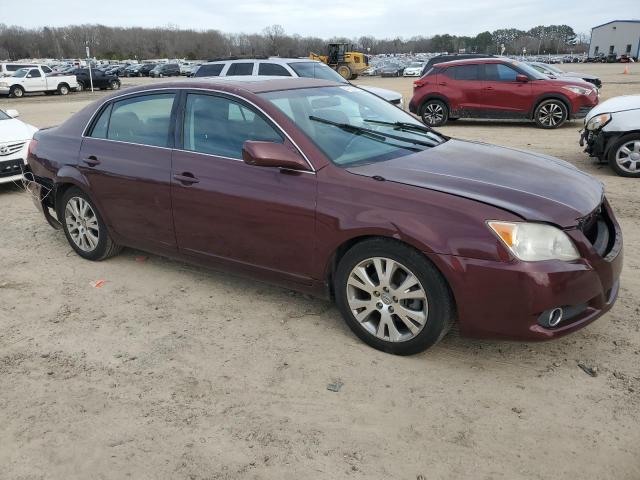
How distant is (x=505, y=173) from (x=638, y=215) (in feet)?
11.6

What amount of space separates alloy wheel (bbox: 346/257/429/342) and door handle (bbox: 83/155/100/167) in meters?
2.62

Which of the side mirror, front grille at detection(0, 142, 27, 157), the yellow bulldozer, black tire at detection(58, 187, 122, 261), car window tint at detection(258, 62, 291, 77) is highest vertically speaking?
the yellow bulldozer

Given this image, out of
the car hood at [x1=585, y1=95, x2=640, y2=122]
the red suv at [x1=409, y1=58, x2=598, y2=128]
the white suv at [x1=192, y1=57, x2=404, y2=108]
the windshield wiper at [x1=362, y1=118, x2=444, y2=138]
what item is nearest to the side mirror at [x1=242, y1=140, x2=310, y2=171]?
the windshield wiper at [x1=362, y1=118, x2=444, y2=138]

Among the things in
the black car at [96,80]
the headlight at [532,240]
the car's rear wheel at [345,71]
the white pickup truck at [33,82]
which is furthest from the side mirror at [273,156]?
the car's rear wheel at [345,71]

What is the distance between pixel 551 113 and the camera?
13.1 metres

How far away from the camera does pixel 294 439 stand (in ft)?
9.32

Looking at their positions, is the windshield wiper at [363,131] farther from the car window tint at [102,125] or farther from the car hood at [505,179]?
the car window tint at [102,125]

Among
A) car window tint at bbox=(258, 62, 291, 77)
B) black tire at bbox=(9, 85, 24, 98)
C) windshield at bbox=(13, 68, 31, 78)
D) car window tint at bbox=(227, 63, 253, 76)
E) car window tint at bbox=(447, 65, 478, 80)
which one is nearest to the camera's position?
car window tint at bbox=(258, 62, 291, 77)

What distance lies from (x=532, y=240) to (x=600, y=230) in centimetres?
75

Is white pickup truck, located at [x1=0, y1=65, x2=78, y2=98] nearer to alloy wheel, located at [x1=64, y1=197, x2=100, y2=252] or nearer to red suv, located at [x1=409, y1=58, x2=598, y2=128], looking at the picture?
red suv, located at [x1=409, y1=58, x2=598, y2=128]

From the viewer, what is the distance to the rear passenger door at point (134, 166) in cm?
442

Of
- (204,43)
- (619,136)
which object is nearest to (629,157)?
(619,136)

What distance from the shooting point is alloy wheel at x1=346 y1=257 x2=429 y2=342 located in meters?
3.36

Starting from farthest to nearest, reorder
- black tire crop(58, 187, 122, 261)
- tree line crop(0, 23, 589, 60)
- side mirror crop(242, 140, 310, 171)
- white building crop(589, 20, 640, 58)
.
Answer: tree line crop(0, 23, 589, 60), white building crop(589, 20, 640, 58), black tire crop(58, 187, 122, 261), side mirror crop(242, 140, 310, 171)
